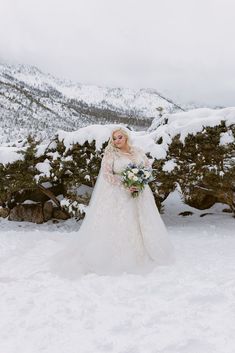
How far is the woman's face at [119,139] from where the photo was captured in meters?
6.70

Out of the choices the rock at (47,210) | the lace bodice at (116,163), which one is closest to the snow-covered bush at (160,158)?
the rock at (47,210)

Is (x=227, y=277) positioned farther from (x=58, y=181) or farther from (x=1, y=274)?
(x=58, y=181)

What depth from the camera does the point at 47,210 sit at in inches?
434

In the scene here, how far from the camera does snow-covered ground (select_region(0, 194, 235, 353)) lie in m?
3.71

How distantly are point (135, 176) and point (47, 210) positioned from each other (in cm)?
533

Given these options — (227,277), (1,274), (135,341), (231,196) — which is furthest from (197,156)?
(135,341)

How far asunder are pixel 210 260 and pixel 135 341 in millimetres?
3099

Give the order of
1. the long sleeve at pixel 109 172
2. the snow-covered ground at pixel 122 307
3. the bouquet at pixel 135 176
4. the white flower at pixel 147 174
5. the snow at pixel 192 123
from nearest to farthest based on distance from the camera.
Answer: the snow-covered ground at pixel 122 307
the bouquet at pixel 135 176
the white flower at pixel 147 174
the long sleeve at pixel 109 172
the snow at pixel 192 123

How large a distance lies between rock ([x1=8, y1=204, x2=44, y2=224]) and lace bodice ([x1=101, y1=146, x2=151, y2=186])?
190 inches

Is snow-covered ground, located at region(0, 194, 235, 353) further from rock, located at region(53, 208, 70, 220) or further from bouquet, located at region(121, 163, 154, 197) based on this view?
rock, located at region(53, 208, 70, 220)

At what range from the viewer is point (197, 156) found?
8.52m

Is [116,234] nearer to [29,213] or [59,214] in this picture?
[59,214]

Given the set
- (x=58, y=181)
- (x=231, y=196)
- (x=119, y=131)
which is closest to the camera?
(x=119, y=131)

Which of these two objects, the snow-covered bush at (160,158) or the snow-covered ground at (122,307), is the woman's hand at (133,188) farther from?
the snow-covered bush at (160,158)
